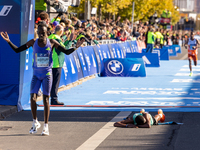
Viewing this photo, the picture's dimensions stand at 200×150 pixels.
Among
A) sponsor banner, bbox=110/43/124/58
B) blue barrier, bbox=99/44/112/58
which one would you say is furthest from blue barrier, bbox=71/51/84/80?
sponsor banner, bbox=110/43/124/58

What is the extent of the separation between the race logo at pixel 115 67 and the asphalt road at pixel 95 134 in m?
10.1

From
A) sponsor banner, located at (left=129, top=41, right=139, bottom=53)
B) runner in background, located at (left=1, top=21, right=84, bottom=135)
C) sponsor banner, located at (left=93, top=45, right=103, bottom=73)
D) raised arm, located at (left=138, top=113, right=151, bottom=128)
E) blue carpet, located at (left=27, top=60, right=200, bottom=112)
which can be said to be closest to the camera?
runner in background, located at (left=1, top=21, right=84, bottom=135)

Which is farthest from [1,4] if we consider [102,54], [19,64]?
[102,54]

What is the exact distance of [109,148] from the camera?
7.18 m

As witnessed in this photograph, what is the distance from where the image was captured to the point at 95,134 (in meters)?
8.30

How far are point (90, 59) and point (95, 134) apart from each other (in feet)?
35.9

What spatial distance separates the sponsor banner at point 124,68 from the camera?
20.5m

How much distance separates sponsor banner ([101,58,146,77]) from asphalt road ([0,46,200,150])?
33.2ft

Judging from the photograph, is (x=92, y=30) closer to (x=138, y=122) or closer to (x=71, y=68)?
(x=71, y=68)

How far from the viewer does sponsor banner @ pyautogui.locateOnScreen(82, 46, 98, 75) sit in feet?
61.1

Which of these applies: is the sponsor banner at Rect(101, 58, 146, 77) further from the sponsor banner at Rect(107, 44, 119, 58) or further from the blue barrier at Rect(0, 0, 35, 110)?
the blue barrier at Rect(0, 0, 35, 110)

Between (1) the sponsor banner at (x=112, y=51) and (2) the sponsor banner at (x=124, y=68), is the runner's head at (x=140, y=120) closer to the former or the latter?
(2) the sponsor banner at (x=124, y=68)

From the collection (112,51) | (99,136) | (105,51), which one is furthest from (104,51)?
(99,136)

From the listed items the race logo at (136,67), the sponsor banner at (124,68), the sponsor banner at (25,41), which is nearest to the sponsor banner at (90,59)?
the sponsor banner at (124,68)
